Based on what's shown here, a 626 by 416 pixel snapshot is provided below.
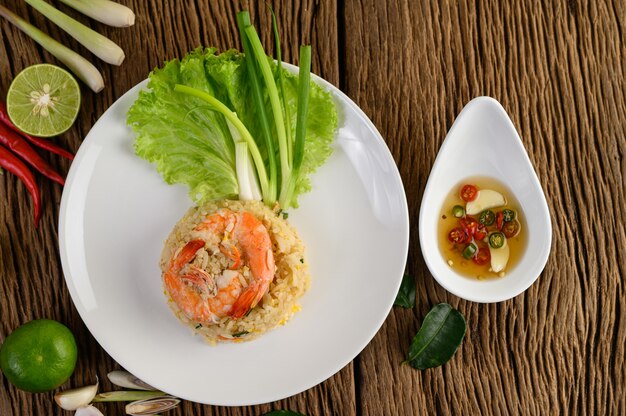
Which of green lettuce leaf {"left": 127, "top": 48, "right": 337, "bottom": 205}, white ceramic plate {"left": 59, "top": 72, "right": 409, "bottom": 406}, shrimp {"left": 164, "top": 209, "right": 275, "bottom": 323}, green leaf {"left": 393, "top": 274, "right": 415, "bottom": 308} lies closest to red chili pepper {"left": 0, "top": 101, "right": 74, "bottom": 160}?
white ceramic plate {"left": 59, "top": 72, "right": 409, "bottom": 406}

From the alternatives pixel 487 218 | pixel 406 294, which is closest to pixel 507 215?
pixel 487 218

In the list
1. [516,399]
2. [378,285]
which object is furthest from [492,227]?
[516,399]

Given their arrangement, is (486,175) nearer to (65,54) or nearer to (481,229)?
(481,229)

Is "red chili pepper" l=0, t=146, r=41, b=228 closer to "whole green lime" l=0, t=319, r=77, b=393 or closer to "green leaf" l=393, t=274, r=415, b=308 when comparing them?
"whole green lime" l=0, t=319, r=77, b=393

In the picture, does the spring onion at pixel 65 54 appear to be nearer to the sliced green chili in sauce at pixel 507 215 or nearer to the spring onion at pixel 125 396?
the spring onion at pixel 125 396

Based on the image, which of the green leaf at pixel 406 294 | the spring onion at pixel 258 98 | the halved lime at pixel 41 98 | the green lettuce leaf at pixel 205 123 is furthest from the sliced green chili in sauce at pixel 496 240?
the halved lime at pixel 41 98
